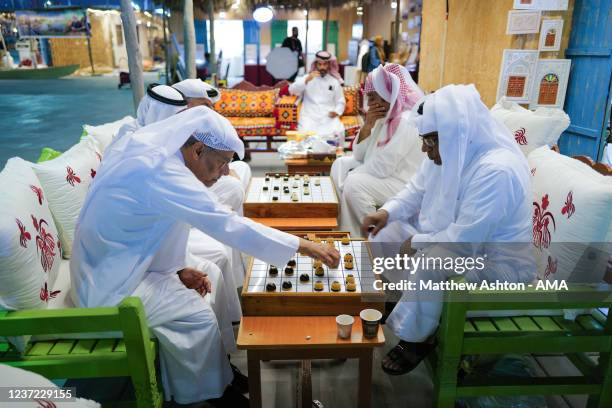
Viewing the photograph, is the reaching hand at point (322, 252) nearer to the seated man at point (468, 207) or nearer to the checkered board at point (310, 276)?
the checkered board at point (310, 276)

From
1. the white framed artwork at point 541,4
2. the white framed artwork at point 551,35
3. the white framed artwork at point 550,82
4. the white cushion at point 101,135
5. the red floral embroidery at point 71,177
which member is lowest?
the red floral embroidery at point 71,177

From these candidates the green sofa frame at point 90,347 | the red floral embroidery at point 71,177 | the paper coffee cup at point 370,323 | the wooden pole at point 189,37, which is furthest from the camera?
the wooden pole at point 189,37

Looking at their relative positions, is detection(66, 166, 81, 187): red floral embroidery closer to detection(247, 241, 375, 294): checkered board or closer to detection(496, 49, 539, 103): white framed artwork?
detection(247, 241, 375, 294): checkered board

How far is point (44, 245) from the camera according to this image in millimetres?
1952

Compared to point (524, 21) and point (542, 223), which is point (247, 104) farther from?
point (542, 223)

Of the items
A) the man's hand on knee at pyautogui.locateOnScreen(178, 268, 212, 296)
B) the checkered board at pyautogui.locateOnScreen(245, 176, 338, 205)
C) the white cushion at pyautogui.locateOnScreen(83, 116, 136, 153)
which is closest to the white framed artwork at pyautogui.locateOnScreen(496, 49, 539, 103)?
the checkered board at pyautogui.locateOnScreen(245, 176, 338, 205)

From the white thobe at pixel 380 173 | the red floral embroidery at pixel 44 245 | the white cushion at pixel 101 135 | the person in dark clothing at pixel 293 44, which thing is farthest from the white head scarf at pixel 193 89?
the person in dark clothing at pixel 293 44

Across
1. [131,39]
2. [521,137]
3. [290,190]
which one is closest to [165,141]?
[290,190]

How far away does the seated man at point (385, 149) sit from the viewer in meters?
3.32

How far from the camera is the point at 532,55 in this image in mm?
3742

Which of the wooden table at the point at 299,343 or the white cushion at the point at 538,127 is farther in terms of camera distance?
the white cushion at the point at 538,127

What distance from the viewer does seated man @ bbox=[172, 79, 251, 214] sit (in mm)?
3320

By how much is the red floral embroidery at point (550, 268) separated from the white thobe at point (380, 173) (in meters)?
1.41

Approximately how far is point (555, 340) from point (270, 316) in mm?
1170
